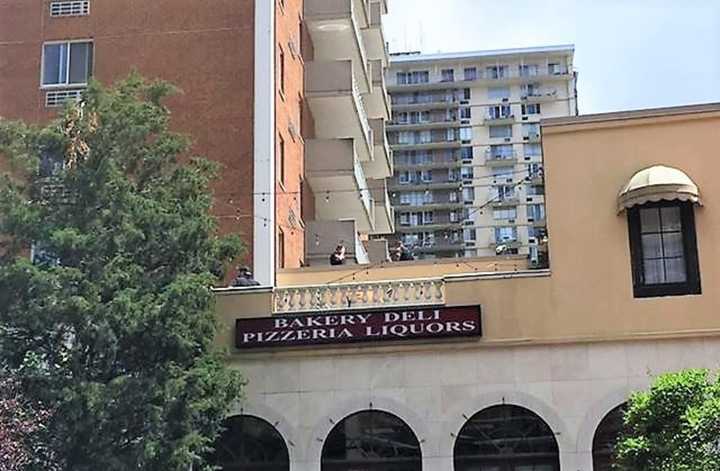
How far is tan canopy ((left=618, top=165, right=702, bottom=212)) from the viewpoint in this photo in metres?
21.0

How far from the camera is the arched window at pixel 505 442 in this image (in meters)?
21.3

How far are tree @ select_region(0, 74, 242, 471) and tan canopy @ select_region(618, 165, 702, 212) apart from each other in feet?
25.8

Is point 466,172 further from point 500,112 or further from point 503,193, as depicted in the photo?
point 500,112

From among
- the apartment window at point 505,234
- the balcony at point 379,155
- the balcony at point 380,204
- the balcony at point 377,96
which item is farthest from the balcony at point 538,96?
the balcony at point 380,204

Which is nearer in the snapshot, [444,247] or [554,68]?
[444,247]

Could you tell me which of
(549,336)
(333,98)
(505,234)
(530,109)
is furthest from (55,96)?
(530,109)

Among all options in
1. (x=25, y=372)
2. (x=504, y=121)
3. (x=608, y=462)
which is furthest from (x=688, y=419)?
(x=504, y=121)

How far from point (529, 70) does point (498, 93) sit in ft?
11.2

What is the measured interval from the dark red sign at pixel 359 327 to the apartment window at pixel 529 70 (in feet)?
257

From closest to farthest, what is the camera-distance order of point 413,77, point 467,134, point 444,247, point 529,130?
point 444,247
point 529,130
point 467,134
point 413,77

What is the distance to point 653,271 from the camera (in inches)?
849

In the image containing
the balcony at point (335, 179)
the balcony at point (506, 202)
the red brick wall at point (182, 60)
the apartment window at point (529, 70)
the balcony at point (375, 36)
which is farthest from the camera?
the apartment window at point (529, 70)

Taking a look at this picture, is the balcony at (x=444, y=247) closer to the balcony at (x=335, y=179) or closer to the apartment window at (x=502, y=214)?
the apartment window at (x=502, y=214)

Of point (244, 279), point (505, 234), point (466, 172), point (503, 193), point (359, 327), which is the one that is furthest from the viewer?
point (466, 172)
